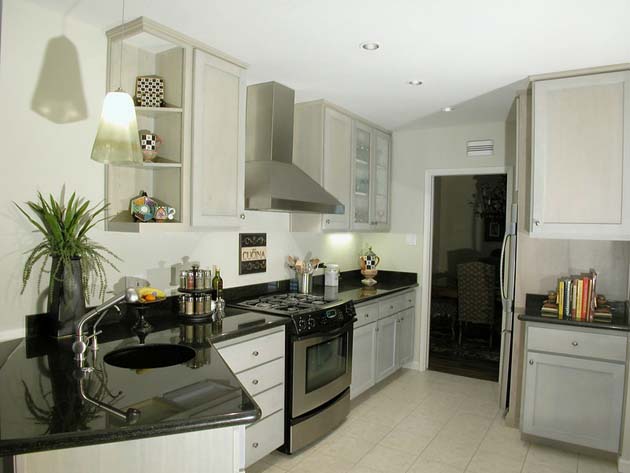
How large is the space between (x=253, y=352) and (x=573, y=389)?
7.04 ft

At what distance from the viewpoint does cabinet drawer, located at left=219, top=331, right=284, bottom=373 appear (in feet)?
8.06

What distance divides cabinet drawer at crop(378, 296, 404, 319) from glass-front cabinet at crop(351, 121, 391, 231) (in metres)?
0.74

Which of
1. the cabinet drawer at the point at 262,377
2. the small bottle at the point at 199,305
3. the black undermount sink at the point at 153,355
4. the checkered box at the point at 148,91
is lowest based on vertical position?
the cabinet drawer at the point at 262,377

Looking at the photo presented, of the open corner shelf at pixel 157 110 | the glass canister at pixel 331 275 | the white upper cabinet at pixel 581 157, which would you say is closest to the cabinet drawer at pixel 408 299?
the glass canister at pixel 331 275

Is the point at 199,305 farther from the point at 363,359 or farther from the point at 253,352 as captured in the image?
the point at 363,359

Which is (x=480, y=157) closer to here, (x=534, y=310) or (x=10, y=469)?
(x=534, y=310)

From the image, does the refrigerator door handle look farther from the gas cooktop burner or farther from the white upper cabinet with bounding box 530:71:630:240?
the gas cooktop burner

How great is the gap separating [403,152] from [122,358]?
3688 millimetres

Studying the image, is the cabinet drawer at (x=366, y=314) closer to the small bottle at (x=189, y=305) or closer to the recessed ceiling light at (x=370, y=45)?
the small bottle at (x=189, y=305)

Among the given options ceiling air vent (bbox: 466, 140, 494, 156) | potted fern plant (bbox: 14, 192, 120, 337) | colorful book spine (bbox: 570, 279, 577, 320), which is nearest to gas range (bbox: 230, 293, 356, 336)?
potted fern plant (bbox: 14, 192, 120, 337)

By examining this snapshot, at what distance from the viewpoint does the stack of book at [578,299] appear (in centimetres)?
308

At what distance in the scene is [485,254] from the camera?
21.2 feet

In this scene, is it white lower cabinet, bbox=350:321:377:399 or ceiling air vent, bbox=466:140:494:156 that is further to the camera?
ceiling air vent, bbox=466:140:494:156

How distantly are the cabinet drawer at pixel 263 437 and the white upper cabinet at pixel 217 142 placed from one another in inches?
48.3
